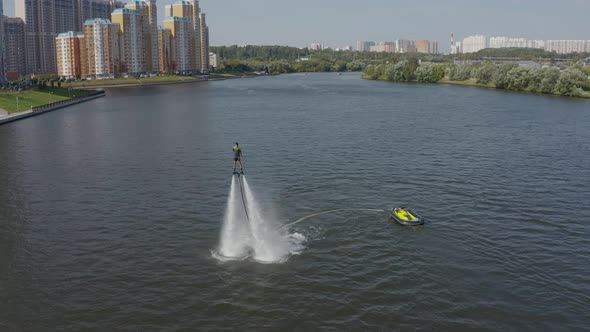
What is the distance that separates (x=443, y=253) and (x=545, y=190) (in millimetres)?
14099

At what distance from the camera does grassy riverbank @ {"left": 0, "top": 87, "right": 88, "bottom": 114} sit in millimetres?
79188

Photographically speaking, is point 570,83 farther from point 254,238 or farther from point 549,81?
point 254,238

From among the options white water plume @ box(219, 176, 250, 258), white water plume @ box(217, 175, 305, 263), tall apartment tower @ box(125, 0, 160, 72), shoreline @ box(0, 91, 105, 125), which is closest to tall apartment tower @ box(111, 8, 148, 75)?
tall apartment tower @ box(125, 0, 160, 72)

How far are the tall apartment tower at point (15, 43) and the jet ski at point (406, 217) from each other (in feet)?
568

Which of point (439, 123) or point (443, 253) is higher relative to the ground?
point (439, 123)

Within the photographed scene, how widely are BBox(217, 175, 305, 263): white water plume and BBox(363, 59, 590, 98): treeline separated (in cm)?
9092

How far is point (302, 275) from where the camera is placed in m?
21.3

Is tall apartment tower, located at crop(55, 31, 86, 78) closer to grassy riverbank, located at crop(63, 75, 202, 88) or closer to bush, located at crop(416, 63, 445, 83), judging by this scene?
grassy riverbank, located at crop(63, 75, 202, 88)

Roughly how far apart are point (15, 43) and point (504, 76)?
5898 inches

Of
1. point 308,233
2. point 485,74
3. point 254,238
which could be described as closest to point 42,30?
point 485,74

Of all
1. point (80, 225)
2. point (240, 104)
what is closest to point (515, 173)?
point (80, 225)

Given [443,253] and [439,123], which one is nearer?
[443,253]

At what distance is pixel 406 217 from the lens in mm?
26891

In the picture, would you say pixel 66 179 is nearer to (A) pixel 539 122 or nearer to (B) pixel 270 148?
(B) pixel 270 148
